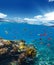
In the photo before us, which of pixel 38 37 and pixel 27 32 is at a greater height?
pixel 27 32

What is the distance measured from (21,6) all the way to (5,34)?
3.60ft

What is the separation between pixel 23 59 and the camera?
7.59m

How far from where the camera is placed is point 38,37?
25.6ft

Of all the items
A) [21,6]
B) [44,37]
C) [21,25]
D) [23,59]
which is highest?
[21,6]

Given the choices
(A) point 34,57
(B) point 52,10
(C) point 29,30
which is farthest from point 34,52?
(B) point 52,10

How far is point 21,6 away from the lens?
7.96 meters

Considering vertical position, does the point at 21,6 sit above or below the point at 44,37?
above

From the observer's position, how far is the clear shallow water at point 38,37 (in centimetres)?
773

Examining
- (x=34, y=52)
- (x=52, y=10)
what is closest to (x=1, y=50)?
(x=34, y=52)

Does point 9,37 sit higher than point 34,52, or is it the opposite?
point 9,37

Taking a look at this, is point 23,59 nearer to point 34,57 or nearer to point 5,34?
point 34,57

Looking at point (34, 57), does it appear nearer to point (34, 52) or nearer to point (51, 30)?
point (34, 52)

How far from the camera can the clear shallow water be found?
25.4 feet

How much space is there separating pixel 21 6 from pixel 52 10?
1.05 m
